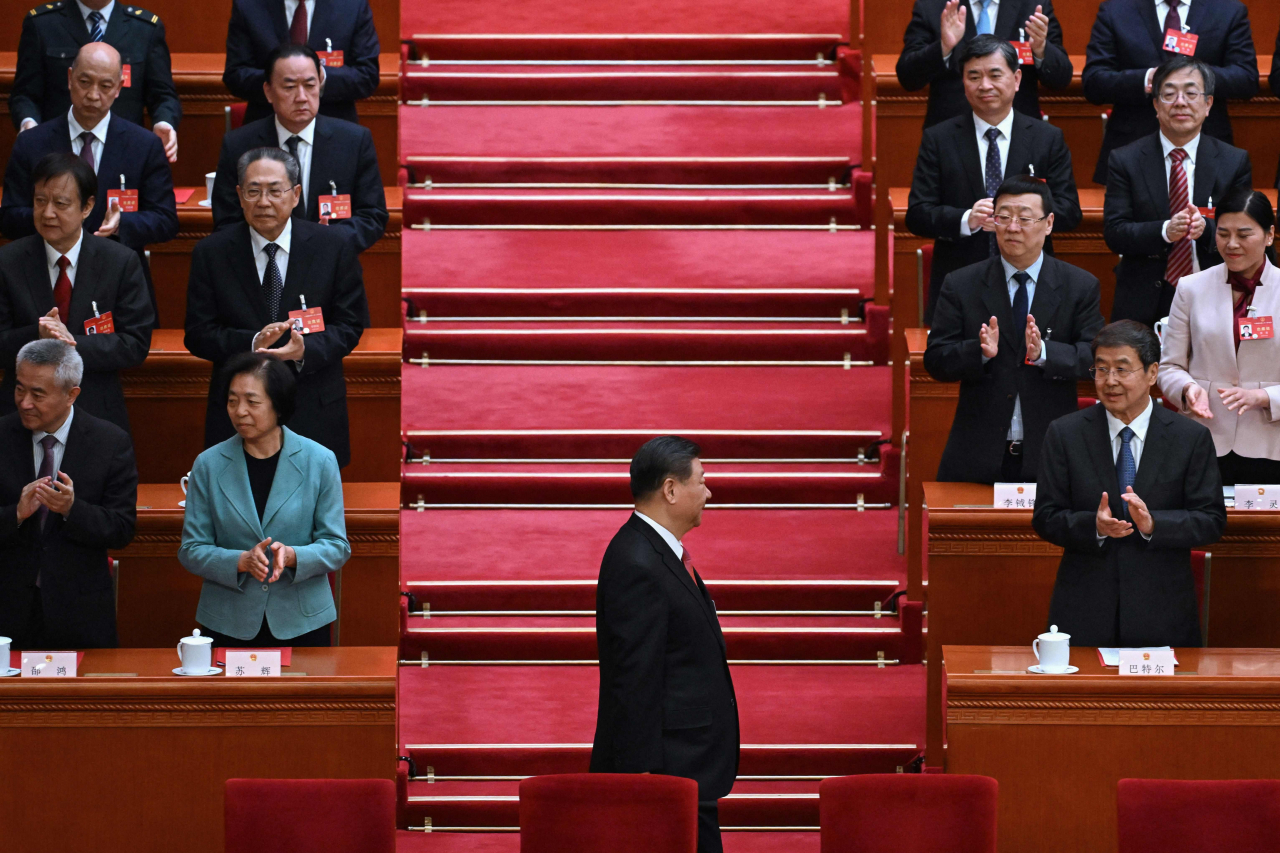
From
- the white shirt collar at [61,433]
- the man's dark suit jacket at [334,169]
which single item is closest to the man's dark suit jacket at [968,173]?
the man's dark suit jacket at [334,169]

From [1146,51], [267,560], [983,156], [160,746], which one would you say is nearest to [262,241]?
[267,560]

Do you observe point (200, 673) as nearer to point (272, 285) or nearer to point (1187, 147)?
point (272, 285)

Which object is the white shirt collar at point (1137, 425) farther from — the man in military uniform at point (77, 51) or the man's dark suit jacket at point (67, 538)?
the man in military uniform at point (77, 51)

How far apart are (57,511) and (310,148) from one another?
1310 mm

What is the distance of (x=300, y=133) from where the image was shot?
4441 millimetres

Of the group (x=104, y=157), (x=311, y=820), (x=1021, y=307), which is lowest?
(x=311, y=820)

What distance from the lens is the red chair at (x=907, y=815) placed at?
8.80 feet

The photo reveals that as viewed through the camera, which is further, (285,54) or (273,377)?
(285,54)

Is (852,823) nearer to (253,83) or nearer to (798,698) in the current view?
(798,698)

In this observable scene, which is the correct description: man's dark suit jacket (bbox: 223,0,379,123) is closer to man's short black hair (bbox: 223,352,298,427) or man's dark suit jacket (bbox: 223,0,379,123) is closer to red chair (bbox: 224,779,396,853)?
man's short black hair (bbox: 223,352,298,427)

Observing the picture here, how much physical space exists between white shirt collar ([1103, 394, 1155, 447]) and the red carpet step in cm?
236

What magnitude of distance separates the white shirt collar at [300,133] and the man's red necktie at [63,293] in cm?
66

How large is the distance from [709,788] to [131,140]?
2478 millimetres

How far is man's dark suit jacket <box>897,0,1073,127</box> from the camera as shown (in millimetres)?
4918
